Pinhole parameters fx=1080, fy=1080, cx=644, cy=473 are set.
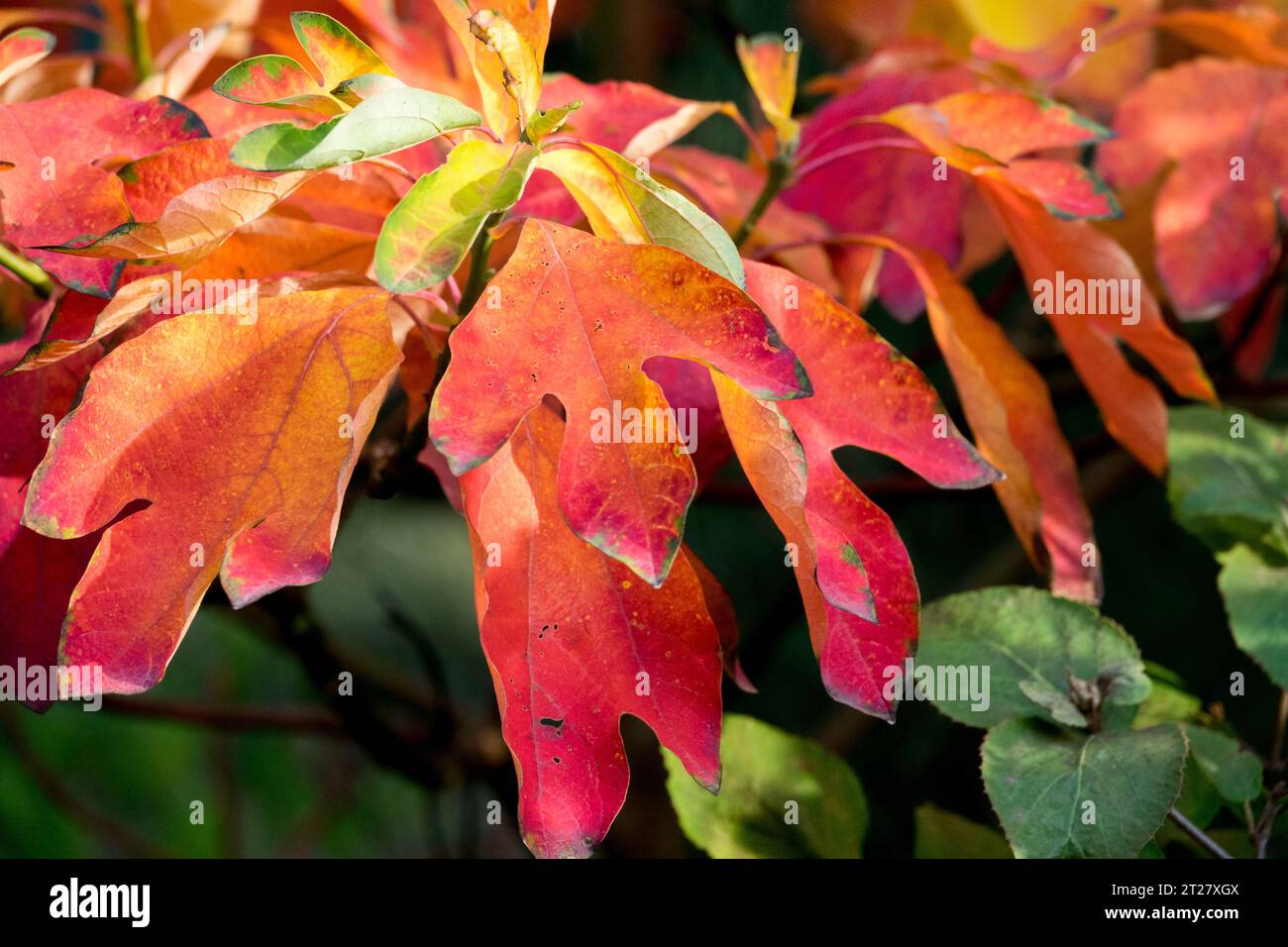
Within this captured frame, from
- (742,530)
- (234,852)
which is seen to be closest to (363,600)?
(234,852)

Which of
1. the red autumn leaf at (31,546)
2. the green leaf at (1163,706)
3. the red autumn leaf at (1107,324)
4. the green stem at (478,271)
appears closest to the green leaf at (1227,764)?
the green leaf at (1163,706)

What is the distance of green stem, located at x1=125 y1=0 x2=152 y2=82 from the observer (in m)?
0.66

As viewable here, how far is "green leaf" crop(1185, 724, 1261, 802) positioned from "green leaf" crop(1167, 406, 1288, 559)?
0.37ft

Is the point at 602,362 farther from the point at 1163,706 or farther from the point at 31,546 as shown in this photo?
the point at 1163,706

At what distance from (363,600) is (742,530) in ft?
2.49

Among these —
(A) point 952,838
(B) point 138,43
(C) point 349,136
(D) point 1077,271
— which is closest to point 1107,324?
(D) point 1077,271

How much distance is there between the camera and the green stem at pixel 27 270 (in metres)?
0.48

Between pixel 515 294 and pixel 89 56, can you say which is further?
pixel 89 56

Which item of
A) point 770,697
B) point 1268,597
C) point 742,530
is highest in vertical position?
point 1268,597

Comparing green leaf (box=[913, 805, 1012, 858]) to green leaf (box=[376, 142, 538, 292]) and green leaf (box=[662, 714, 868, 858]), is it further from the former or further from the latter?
green leaf (box=[376, 142, 538, 292])

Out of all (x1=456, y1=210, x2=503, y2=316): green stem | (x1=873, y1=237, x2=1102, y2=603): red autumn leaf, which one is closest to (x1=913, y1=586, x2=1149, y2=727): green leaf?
(x1=873, y1=237, x2=1102, y2=603): red autumn leaf

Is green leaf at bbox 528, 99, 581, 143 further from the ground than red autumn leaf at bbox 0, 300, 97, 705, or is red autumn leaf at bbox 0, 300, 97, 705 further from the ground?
green leaf at bbox 528, 99, 581, 143

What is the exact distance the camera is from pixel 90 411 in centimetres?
39
